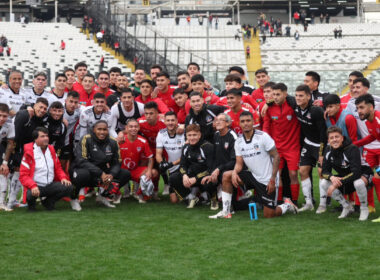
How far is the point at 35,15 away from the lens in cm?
5909

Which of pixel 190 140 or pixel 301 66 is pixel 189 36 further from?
pixel 190 140

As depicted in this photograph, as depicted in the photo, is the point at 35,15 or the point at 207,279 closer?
the point at 207,279

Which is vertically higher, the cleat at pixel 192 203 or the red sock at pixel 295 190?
the red sock at pixel 295 190

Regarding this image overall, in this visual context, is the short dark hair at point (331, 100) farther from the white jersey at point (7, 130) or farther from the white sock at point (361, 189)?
the white jersey at point (7, 130)

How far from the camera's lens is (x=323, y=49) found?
50344 millimetres

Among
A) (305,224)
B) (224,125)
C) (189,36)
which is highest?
(189,36)

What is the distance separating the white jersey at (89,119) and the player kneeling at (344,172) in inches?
133

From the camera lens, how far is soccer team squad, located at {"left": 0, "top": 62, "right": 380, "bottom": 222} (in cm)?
785

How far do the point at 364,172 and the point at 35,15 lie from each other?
182 feet

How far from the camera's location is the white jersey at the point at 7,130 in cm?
860

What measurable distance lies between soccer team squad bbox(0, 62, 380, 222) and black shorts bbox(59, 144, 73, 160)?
0.05 feet

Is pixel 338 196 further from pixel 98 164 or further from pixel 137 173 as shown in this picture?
pixel 98 164

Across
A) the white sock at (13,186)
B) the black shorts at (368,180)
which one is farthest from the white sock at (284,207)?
the white sock at (13,186)

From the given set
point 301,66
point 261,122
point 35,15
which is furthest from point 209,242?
point 35,15
